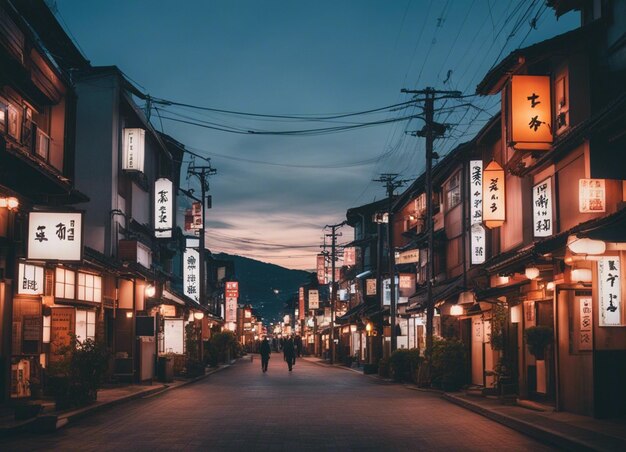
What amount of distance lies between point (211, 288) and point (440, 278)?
54.0m

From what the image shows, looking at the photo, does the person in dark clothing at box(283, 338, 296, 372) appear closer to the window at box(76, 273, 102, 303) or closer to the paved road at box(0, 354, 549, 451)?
the window at box(76, 273, 102, 303)

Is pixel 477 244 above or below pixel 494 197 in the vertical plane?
below

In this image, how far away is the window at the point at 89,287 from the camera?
91.1 ft

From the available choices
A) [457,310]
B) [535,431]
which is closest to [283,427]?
[535,431]

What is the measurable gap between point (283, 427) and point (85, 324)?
14394 mm

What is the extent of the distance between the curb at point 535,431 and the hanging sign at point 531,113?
7.19 metres

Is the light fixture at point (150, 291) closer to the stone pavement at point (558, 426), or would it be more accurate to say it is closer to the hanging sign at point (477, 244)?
the hanging sign at point (477, 244)

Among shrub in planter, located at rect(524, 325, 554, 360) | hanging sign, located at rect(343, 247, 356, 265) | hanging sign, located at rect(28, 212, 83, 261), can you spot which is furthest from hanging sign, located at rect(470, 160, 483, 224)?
hanging sign, located at rect(343, 247, 356, 265)

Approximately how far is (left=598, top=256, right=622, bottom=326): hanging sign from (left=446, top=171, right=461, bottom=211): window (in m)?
18.2

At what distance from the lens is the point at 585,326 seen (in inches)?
730

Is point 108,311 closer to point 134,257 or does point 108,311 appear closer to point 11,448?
point 134,257

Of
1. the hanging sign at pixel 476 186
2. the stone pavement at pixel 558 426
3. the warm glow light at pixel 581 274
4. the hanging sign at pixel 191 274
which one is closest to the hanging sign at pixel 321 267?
the hanging sign at pixel 191 274

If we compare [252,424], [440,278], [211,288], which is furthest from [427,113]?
[211,288]

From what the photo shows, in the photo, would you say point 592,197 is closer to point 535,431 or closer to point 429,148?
point 535,431
